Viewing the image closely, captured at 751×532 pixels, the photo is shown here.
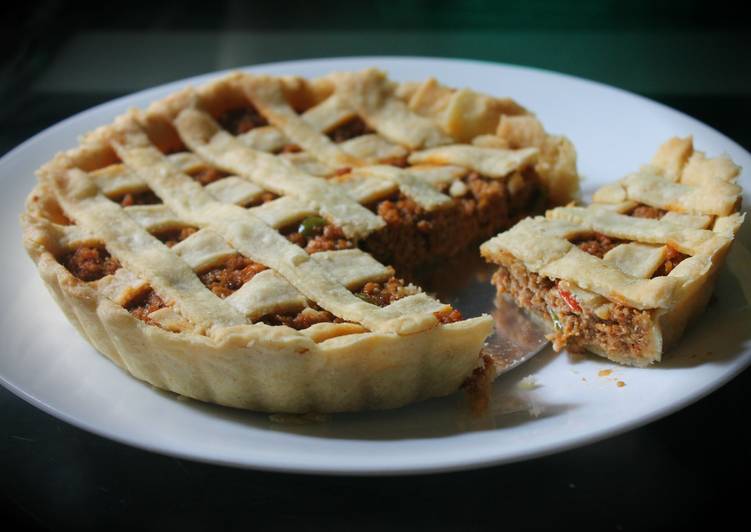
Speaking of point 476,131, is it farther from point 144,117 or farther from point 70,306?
point 70,306

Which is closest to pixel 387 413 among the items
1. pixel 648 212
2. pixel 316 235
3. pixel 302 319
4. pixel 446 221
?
pixel 302 319

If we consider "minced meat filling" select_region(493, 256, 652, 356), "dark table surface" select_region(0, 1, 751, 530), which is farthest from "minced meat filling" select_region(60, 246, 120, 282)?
"minced meat filling" select_region(493, 256, 652, 356)

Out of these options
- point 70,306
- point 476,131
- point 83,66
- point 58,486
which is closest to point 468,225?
point 476,131

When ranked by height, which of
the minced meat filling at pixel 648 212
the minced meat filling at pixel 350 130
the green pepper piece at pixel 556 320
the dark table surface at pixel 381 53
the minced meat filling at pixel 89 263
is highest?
the minced meat filling at pixel 648 212

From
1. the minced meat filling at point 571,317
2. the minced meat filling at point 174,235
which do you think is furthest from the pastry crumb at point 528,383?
the minced meat filling at point 174,235

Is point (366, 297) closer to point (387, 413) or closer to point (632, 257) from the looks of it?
point (387, 413)

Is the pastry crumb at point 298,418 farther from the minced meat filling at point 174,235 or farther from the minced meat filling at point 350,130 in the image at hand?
the minced meat filling at point 350,130
